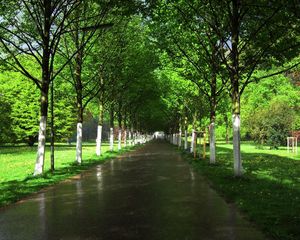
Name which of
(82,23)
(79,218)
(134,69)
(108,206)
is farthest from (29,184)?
(134,69)

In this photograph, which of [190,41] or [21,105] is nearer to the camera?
[190,41]

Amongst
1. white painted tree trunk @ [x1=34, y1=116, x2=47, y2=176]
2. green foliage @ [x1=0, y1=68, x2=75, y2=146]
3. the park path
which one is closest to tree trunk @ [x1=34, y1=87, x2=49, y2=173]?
white painted tree trunk @ [x1=34, y1=116, x2=47, y2=176]

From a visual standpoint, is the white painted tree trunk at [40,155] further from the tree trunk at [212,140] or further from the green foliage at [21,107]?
the green foliage at [21,107]

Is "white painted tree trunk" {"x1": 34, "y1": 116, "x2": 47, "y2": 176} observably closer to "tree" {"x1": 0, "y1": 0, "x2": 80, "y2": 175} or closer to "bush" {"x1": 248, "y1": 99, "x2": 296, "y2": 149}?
"tree" {"x1": 0, "y1": 0, "x2": 80, "y2": 175}

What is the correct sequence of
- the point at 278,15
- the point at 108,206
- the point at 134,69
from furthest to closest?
the point at 134,69
the point at 278,15
the point at 108,206

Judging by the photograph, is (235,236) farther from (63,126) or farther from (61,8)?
(63,126)

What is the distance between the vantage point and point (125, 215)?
29.1ft

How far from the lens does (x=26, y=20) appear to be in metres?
20.7

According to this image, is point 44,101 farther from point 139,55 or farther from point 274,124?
point 274,124

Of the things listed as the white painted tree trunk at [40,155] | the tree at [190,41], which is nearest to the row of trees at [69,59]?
the white painted tree trunk at [40,155]

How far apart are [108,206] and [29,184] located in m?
5.65

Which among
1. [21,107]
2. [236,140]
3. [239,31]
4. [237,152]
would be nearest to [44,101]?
[236,140]

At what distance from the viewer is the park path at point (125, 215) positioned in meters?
7.16

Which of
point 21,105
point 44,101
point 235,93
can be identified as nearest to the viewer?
point 235,93
